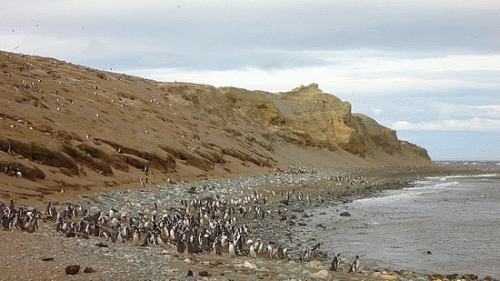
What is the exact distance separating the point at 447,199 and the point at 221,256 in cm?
2785

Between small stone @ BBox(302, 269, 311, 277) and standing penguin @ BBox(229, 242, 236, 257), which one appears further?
standing penguin @ BBox(229, 242, 236, 257)

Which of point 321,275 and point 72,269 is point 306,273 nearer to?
point 321,275

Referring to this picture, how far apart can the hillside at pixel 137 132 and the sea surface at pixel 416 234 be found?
10972 millimetres

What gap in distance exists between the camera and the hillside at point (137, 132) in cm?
2522

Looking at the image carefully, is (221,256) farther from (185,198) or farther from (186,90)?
(186,90)

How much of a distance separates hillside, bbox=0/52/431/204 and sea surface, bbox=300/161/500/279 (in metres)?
11.0

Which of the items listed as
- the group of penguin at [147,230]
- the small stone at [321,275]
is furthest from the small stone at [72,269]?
the small stone at [321,275]

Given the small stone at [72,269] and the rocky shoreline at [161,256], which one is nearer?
the small stone at [72,269]

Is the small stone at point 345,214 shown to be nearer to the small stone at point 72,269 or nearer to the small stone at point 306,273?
the small stone at point 306,273

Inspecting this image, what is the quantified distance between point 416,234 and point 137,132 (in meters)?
23.6

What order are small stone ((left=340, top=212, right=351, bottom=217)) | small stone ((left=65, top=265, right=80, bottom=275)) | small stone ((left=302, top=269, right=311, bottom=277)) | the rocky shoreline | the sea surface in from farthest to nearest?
small stone ((left=340, top=212, right=351, bottom=217)), the sea surface, small stone ((left=302, top=269, right=311, bottom=277)), the rocky shoreline, small stone ((left=65, top=265, right=80, bottom=275))

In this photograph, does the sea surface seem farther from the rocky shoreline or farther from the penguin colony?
the penguin colony

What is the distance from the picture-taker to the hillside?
82.7ft

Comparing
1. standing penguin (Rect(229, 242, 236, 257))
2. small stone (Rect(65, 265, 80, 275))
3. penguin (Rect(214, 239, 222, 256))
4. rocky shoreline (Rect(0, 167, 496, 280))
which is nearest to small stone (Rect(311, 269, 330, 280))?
rocky shoreline (Rect(0, 167, 496, 280))
